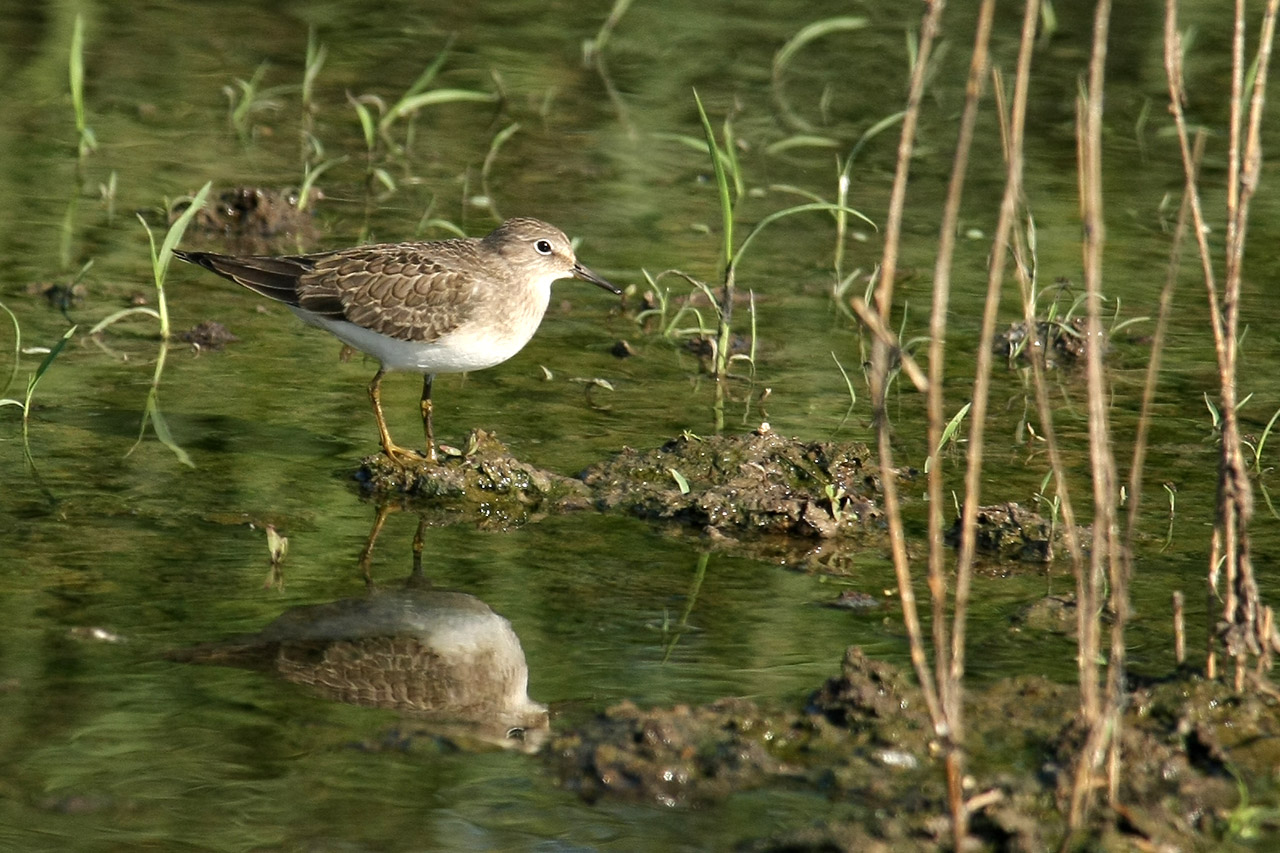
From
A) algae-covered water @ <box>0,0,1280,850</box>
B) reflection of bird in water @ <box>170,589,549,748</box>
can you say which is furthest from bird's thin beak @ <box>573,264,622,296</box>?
reflection of bird in water @ <box>170,589,549,748</box>

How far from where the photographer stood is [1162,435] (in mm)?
9203

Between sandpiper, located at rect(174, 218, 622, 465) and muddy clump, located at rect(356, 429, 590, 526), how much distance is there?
10.7 inches

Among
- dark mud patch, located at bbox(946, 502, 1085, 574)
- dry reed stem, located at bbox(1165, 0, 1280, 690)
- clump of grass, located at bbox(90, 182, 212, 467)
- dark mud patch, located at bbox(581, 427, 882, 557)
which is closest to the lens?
dry reed stem, located at bbox(1165, 0, 1280, 690)

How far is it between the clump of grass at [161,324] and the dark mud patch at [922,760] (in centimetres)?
337

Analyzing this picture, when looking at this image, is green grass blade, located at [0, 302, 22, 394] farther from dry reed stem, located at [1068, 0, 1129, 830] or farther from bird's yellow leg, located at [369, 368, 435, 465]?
dry reed stem, located at [1068, 0, 1129, 830]

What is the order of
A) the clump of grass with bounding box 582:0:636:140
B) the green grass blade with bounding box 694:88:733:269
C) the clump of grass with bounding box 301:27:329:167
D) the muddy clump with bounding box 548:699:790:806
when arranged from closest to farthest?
the muddy clump with bounding box 548:699:790:806 → the green grass blade with bounding box 694:88:733:269 → the clump of grass with bounding box 301:27:329:167 → the clump of grass with bounding box 582:0:636:140

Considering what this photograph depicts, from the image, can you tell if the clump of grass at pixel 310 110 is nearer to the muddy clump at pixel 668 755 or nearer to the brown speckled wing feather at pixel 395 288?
the brown speckled wing feather at pixel 395 288

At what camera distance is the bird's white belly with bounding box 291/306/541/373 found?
8664mm

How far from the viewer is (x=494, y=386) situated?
31.8 ft

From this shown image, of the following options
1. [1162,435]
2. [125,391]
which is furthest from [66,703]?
[1162,435]

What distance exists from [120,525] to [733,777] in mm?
→ 3128

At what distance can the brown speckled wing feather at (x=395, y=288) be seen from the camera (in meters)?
8.77

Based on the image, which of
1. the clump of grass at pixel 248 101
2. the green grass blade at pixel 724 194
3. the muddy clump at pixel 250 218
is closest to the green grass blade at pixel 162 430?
the muddy clump at pixel 250 218

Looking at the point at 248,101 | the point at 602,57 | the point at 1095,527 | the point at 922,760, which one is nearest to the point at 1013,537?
the point at 922,760
